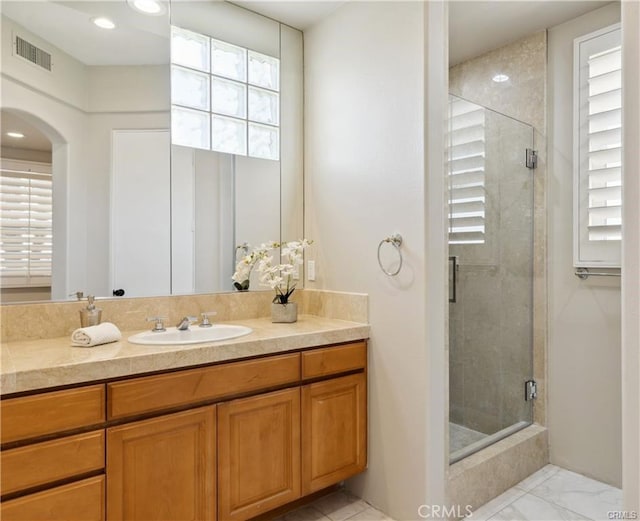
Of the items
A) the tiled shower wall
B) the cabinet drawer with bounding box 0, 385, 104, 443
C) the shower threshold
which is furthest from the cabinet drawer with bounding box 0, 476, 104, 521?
the tiled shower wall

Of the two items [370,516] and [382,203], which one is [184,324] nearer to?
[382,203]

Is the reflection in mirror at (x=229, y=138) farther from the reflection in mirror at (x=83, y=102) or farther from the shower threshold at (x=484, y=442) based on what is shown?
the shower threshold at (x=484, y=442)

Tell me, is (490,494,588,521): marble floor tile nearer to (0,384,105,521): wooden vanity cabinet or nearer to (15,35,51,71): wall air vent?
(0,384,105,521): wooden vanity cabinet

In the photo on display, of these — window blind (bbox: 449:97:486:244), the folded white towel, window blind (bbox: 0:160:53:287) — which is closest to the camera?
the folded white towel

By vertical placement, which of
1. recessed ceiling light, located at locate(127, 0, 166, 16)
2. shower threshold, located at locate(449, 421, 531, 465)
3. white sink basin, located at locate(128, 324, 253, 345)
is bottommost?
shower threshold, located at locate(449, 421, 531, 465)

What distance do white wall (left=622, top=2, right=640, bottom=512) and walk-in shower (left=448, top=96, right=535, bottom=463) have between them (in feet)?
3.31

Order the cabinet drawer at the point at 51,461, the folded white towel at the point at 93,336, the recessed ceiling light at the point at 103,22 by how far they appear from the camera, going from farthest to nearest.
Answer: the recessed ceiling light at the point at 103,22
the folded white towel at the point at 93,336
the cabinet drawer at the point at 51,461

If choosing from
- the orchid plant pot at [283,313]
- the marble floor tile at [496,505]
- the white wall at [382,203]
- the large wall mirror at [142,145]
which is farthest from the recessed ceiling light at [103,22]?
the marble floor tile at [496,505]

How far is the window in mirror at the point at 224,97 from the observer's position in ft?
7.15

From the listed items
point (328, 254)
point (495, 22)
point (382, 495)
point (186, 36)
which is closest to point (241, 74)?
point (186, 36)

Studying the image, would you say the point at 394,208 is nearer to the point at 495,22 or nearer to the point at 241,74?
the point at 241,74

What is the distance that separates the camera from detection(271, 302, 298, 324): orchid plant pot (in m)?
2.18

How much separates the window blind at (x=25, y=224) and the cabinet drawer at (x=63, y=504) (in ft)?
2.84

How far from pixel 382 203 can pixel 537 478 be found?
179 cm
